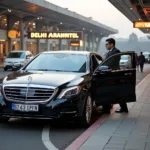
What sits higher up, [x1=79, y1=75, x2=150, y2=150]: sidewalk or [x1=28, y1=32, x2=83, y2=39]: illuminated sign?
[x1=28, y1=32, x2=83, y2=39]: illuminated sign

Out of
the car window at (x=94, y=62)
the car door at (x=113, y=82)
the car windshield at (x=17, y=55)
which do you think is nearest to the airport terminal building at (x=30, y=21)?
the car windshield at (x=17, y=55)

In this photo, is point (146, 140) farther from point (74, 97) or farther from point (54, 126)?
point (54, 126)

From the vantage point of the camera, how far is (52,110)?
25.6ft

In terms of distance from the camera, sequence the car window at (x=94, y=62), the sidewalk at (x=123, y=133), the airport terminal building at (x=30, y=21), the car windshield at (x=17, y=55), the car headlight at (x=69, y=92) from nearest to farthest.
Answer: the sidewalk at (x=123, y=133) → the car headlight at (x=69, y=92) → the car window at (x=94, y=62) → the car windshield at (x=17, y=55) → the airport terminal building at (x=30, y=21)

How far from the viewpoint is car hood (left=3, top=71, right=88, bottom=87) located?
26.4ft

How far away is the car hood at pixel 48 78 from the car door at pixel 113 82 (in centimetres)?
62

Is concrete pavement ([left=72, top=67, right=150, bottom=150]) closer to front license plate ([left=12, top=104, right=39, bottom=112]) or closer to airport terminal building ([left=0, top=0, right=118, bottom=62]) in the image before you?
front license plate ([left=12, top=104, right=39, bottom=112])

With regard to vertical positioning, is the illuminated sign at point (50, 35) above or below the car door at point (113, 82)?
above

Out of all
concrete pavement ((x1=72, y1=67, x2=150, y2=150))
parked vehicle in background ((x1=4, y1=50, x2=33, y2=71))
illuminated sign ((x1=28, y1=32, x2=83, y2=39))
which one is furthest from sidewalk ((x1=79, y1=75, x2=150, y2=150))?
illuminated sign ((x1=28, y1=32, x2=83, y2=39))

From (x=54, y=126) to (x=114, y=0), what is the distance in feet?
61.1

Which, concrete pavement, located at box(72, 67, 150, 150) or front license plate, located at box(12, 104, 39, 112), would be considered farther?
front license plate, located at box(12, 104, 39, 112)

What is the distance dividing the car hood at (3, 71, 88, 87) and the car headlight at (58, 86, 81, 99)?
12 cm

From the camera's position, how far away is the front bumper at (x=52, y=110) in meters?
7.81

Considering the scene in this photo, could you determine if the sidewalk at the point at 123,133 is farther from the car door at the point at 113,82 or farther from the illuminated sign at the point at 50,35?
the illuminated sign at the point at 50,35
